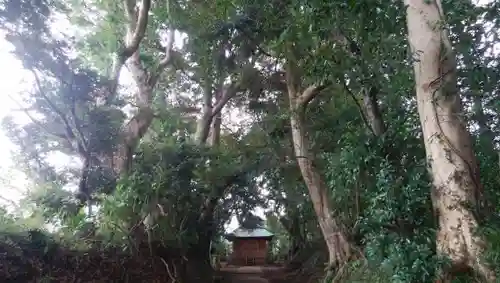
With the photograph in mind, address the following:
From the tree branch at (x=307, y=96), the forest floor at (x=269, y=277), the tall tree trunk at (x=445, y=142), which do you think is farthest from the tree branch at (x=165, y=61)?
the tall tree trunk at (x=445, y=142)

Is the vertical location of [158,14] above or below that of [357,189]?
above

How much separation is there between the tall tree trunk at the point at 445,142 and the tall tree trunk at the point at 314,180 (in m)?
2.73

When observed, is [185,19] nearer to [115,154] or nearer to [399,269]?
[115,154]

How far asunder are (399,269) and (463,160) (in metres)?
1.26

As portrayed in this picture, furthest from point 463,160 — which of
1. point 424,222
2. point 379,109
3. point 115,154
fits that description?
point 115,154

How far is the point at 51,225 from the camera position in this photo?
7422 mm

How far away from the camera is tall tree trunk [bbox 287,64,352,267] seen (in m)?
7.37

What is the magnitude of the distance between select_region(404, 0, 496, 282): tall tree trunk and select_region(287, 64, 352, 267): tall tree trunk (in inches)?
108

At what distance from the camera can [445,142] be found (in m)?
4.34

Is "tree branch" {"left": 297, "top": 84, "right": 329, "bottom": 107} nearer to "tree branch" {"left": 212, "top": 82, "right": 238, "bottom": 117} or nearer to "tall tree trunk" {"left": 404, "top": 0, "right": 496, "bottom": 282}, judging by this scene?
"tree branch" {"left": 212, "top": 82, "right": 238, "bottom": 117}

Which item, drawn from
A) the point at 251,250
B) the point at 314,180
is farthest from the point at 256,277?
the point at 314,180

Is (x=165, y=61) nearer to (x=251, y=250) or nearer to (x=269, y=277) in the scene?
(x=269, y=277)

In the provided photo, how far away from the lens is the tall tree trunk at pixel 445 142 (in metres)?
4.04

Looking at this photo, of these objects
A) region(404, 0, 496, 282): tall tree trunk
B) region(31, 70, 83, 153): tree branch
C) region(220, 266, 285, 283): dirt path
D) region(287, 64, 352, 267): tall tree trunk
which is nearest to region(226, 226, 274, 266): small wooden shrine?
region(220, 266, 285, 283): dirt path
